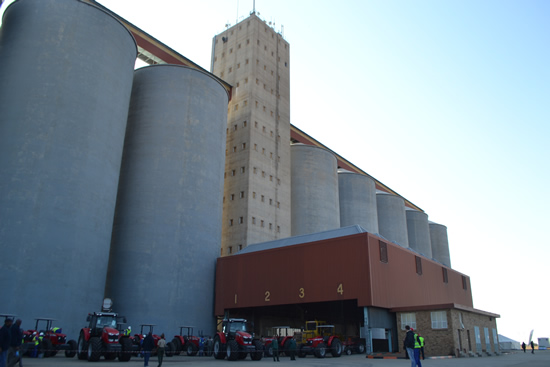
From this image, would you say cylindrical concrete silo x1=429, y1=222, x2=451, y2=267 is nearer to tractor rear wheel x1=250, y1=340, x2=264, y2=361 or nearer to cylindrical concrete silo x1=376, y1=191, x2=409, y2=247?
cylindrical concrete silo x1=376, y1=191, x2=409, y2=247

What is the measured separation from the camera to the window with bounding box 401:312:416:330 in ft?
104

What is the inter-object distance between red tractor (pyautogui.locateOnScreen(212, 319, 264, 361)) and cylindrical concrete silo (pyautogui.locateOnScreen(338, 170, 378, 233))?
152 feet

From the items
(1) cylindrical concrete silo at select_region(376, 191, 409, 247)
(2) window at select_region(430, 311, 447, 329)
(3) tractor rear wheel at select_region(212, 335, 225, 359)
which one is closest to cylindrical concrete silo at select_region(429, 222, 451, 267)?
(1) cylindrical concrete silo at select_region(376, 191, 409, 247)

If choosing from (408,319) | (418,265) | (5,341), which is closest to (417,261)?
(418,265)

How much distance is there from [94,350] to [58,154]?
1751 cm

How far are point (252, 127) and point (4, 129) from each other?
27239 millimetres

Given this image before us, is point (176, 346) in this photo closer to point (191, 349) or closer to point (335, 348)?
point (191, 349)

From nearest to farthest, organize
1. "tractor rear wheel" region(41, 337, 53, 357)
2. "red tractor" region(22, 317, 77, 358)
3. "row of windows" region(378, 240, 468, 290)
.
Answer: "red tractor" region(22, 317, 77, 358), "tractor rear wheel" region(41, 337, 53, 357), "row of windows" region(378, 240, 468, 290)

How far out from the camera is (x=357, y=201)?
72.8 meters

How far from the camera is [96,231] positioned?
35.0m

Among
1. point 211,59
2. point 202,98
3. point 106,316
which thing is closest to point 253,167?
point 202,98

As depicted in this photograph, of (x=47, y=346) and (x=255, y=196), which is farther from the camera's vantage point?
(x=255, y=196)

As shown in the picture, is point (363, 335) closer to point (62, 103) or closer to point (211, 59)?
point (62, 103)

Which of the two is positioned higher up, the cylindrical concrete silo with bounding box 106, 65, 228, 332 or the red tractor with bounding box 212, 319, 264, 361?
the cylindrical concrete silo with bounding box 106, 65, 228, 332
